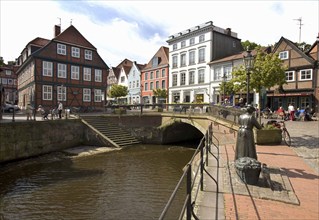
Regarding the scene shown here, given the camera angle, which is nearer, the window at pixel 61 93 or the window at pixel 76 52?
the window at pixel 61 93

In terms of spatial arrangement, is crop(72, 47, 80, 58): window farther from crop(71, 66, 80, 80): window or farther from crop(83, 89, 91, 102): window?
crop(83, 89, 91, 102): window

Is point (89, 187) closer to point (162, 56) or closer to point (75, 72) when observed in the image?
point (75, 72)

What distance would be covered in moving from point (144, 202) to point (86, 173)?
4954mm

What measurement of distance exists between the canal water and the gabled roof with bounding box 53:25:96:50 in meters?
18.1

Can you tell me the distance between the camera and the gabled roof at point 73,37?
1156 inches

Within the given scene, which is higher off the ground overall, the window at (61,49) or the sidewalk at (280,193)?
the window at (61,49)

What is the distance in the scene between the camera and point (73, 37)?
99.7 feet

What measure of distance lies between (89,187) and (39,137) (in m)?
9.00

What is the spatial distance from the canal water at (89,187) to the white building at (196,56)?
71.4ft

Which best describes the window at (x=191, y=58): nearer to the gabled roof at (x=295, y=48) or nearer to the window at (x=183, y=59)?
the window at (x=183, y=59)

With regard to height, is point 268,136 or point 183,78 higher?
point 183,78

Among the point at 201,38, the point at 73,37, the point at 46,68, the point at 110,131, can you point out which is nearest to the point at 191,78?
the point at 201,38

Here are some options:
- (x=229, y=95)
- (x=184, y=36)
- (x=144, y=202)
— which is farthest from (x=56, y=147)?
(x=184, y=36)

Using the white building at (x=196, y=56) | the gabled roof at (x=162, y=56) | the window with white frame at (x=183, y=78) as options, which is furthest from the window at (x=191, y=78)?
the gabled roof at (x=162, y=56)
